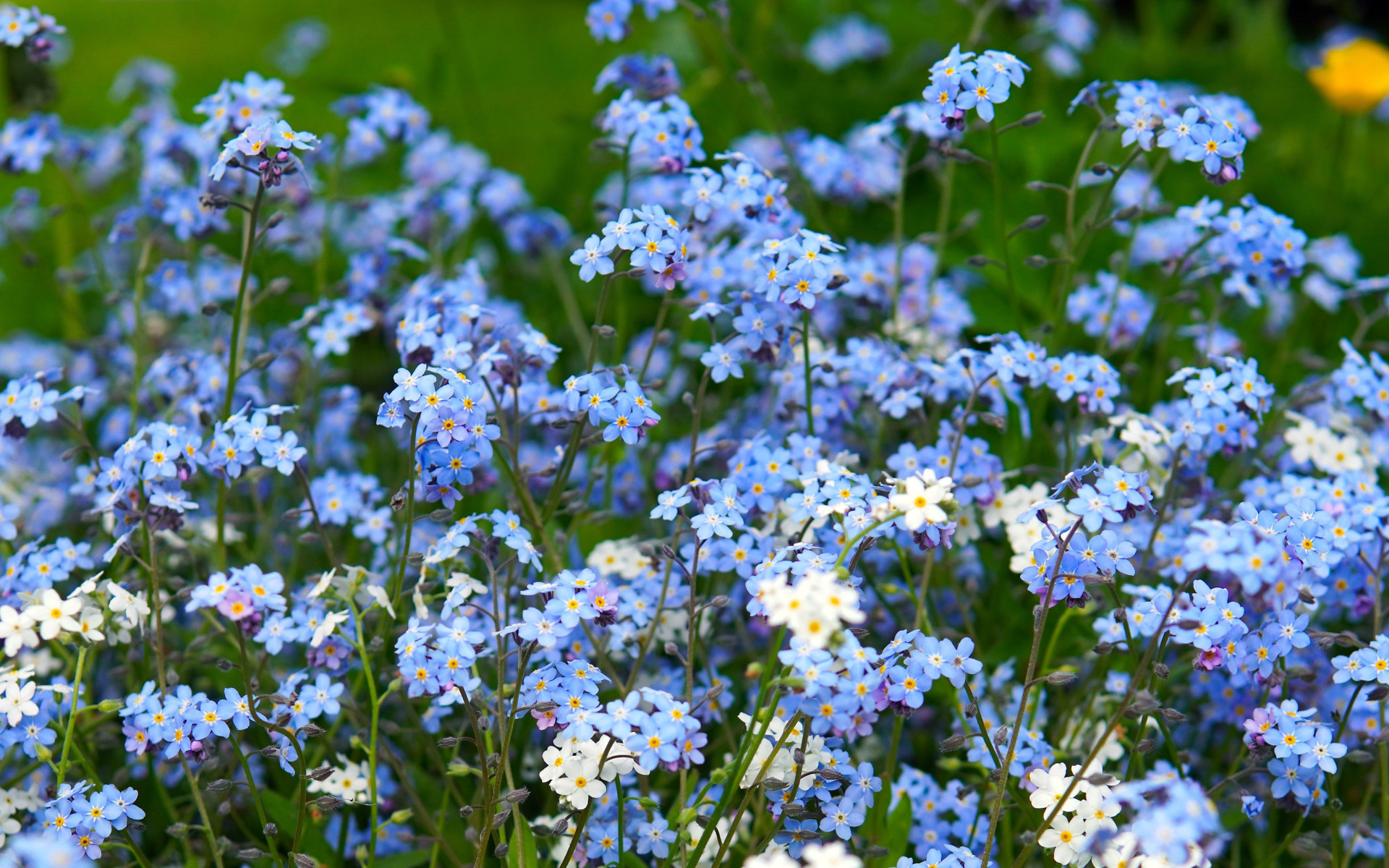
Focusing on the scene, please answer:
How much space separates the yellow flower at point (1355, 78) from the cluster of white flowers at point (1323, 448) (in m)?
2.09

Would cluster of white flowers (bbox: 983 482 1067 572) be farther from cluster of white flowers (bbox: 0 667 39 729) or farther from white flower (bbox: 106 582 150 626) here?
cluster of white flowers (bbox: 0 667 39 729)

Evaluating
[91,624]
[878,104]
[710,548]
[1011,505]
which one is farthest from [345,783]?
[878,104]

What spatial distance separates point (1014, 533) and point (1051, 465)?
719 millimetres

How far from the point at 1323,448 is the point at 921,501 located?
144 cm

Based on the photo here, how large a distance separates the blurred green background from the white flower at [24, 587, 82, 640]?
1.48 meters

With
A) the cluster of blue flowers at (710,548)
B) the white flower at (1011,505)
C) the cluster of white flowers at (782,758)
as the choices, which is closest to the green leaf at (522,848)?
the cluster of blue flowers at (710,548)

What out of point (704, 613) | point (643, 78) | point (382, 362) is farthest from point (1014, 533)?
point (382, 362)

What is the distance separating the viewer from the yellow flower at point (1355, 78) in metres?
4.34

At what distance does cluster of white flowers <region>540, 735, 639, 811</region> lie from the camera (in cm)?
197

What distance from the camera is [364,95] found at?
144 inches

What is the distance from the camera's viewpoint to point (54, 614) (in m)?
2.14

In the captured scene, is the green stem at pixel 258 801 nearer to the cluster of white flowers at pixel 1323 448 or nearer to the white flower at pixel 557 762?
the white flower at pixel 557 762

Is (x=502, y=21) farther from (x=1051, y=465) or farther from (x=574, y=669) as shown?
(x=574, y=669)

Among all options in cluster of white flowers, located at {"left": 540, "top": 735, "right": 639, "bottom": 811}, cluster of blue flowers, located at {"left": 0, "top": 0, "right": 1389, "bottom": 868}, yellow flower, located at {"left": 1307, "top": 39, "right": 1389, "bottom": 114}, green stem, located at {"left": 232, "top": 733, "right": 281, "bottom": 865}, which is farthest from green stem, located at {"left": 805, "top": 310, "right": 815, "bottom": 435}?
yellow flower, located at {"left": 1307, "top": 39, "right": 1389, "bottom": 114}
